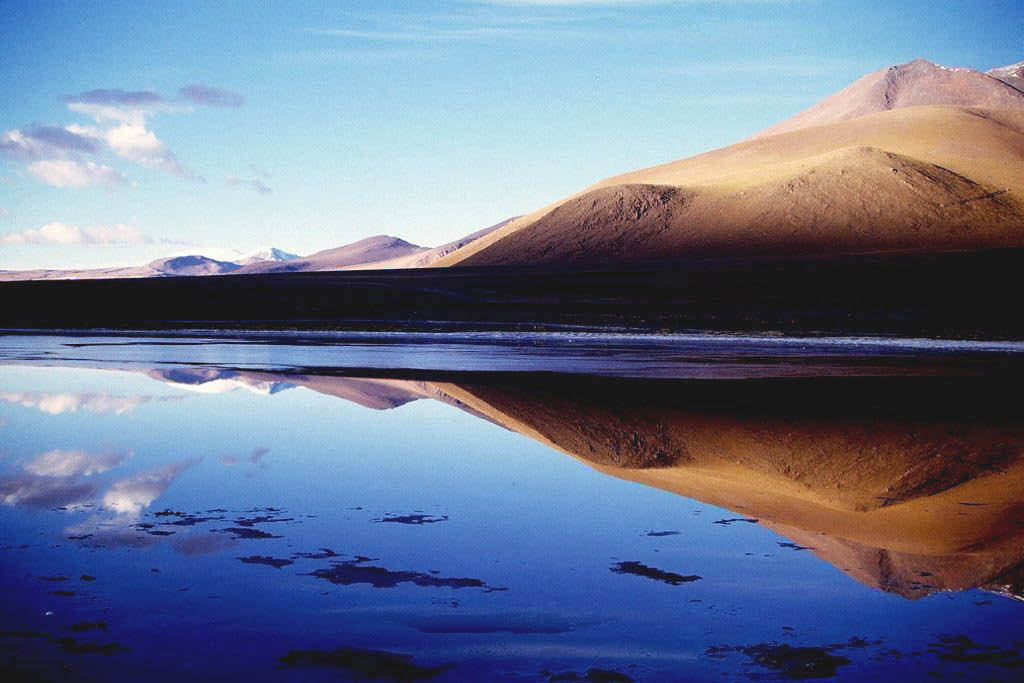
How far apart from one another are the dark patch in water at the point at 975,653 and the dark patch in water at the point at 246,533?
4.33 meters

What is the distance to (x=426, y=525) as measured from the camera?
7902 mm

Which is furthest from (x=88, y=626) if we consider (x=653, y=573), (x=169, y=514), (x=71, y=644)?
(x=653, y=573)

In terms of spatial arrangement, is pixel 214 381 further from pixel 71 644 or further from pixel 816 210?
pixel 816 210

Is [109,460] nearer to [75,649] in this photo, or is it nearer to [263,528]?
[263,528]

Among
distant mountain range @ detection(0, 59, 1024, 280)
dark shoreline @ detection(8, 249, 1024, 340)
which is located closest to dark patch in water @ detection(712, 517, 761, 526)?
dark shoreline @ detection(8, 249, 1024, 340)

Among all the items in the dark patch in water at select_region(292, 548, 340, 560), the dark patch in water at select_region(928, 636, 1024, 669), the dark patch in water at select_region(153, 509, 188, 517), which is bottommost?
Answer: the dark patch in water at select_region(928, 636, 1024, 669)

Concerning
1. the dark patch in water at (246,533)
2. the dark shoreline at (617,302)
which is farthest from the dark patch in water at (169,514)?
the dark shoreline at (617,302)

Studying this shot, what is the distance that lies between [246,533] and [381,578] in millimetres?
1580

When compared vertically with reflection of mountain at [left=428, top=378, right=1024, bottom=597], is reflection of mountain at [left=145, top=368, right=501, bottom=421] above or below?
above

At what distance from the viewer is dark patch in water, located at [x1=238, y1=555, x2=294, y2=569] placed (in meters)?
6.66

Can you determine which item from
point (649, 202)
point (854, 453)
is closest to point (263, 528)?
point (854, 453)

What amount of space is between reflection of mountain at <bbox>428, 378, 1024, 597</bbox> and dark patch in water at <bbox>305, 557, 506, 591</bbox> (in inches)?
98.7

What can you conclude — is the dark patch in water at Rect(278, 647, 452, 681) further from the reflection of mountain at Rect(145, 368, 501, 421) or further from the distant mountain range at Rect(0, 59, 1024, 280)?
the distant mountain range at Rect(0, 59, 1024, 280)

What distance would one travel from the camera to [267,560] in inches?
266
